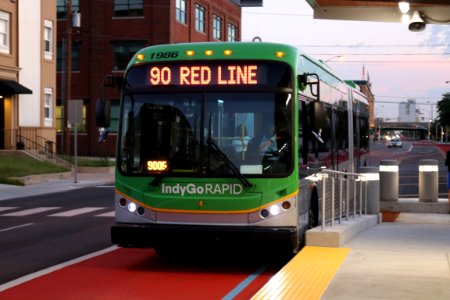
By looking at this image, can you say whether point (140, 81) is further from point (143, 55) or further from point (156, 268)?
point (156, 268)

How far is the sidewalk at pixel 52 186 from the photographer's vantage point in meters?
26.6

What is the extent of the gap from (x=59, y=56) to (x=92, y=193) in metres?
30.8

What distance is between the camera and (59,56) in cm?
5509

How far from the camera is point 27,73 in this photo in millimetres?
39250

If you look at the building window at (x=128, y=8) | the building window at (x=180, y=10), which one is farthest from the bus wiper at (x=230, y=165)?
the building window at (x=180, y=10)

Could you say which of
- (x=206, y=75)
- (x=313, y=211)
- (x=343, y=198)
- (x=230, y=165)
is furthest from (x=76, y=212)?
(x=230, y=165)

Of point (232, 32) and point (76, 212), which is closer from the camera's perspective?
point (76, 212)

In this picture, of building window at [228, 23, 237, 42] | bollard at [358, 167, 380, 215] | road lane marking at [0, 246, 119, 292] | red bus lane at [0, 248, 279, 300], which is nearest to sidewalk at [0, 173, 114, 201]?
road lane marking at [0, 246, 119, 292]

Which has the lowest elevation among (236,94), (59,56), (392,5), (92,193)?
(92,193)

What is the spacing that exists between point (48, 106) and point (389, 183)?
1099 inches

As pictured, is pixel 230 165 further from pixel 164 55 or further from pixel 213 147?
pixel 164 55

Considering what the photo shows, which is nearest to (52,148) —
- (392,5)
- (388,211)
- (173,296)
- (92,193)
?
(92,193)

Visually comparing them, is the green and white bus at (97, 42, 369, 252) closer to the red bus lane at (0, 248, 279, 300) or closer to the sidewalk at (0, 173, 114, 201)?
the red bus lane at (0, 248, 279, 300)

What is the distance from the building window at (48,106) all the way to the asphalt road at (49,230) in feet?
57.3
